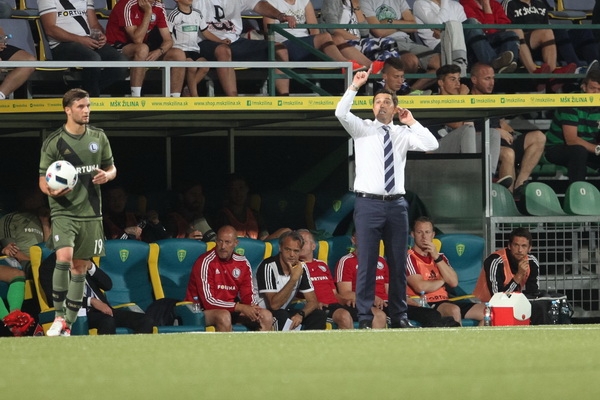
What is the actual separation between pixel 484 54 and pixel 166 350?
29.7ft

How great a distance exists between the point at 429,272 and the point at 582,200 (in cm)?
211

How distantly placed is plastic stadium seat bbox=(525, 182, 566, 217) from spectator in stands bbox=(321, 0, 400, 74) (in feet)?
8.00

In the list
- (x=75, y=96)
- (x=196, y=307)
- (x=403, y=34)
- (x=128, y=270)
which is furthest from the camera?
(x=403, y=34)

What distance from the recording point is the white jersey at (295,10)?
13.7 meters

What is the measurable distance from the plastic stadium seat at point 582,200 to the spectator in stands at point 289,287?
3152 millimetres

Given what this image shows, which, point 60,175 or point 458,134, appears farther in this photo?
point 458,134

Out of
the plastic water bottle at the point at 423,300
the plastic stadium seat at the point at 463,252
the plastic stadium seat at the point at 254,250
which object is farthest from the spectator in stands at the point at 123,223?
the plastic stadium seat at the point at 463,252

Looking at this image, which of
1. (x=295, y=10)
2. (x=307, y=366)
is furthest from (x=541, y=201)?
(x=307, y=366)

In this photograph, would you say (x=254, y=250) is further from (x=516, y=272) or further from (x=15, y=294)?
(x=516, y=272)

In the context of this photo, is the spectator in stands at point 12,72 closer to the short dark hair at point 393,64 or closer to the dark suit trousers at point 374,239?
the short dark hair at point 393,64

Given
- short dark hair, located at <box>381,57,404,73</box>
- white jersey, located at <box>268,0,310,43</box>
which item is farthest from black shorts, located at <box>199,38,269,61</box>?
short dark hair, located at <box>381,57,404,73</box>

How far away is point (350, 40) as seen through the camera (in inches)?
552

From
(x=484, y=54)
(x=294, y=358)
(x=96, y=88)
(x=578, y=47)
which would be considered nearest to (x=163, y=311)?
(x=96, y=88)

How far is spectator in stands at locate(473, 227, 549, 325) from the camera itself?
1091cm
